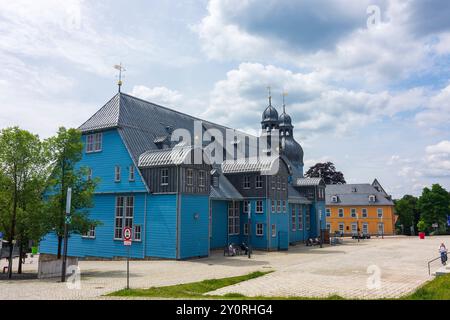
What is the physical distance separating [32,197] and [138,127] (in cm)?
1402

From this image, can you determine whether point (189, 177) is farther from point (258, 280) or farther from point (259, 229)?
point (258, 280)

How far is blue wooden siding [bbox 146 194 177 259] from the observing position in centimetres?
3091

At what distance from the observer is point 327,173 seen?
94688mm

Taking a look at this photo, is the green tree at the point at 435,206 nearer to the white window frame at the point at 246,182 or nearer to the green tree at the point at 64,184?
the white window frame at the point at 246,182

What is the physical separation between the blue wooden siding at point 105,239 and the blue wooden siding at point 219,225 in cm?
787

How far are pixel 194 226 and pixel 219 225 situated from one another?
694cm

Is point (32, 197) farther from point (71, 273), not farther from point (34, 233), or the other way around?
point (71, 273)

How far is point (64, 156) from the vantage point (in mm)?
26250

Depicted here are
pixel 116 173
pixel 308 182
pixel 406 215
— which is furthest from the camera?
pixel 406 215

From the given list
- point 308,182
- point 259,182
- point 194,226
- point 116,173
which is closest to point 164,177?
point 194,226

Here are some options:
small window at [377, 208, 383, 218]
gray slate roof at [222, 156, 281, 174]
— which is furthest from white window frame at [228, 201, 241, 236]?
small window at [377, 208, 383, 218]

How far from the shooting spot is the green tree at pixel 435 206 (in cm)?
8012
